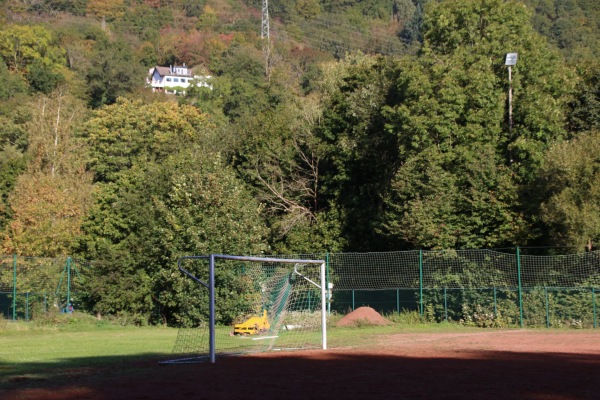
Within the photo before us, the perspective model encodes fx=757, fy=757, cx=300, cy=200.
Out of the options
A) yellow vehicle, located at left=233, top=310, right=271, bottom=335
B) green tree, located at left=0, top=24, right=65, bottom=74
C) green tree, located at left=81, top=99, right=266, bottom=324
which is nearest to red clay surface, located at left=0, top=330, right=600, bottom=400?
yellow vehicle, located at left=233, top=310, right=271, bottom=335

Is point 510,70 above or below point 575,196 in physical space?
above

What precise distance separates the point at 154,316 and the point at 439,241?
49.5 feet

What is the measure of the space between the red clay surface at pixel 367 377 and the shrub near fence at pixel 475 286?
10407mm

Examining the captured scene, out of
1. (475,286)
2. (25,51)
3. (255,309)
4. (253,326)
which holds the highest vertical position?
(25,51)

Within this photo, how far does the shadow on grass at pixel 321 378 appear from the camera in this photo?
13.0 metres

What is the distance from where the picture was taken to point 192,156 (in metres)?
45.6

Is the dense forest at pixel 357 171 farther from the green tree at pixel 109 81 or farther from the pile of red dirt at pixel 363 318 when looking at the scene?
the green tree at pixel 109 81

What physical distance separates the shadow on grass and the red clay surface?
2 cm

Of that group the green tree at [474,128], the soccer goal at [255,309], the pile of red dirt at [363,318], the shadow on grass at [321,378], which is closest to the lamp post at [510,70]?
the green tree at [474,128]

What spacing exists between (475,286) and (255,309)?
1161 centimetres

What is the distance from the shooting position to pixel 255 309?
2864cm

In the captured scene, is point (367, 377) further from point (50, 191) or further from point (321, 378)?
point (50, 191)

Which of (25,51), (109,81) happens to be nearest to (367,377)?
(109,81)

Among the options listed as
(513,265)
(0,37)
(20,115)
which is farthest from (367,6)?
(513,265)
